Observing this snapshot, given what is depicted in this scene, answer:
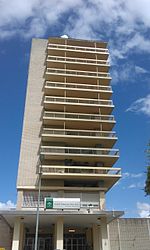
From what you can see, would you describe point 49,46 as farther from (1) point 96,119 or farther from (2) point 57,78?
(1) point 96,119

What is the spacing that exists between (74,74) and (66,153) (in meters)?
13.7

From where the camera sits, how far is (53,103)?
1560 inches

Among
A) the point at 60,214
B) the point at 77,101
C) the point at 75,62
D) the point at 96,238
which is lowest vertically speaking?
the point at 96,238

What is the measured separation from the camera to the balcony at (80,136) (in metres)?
37.2

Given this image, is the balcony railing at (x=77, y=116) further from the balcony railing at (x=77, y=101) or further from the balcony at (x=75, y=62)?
the balcony at (x=75, y=62)

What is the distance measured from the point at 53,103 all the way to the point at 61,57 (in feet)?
32.3

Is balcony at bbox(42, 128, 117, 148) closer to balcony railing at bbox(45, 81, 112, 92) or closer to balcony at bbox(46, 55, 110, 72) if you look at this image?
balcony railing at bbox(45, 81, 112, 92)

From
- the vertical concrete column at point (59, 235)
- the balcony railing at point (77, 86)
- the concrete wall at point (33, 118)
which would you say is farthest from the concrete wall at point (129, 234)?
the balcony railing at point (77, 86)

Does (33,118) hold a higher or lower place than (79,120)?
higher

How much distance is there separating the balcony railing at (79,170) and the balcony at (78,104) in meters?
9.55

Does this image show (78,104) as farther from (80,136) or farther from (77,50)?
(77,50)

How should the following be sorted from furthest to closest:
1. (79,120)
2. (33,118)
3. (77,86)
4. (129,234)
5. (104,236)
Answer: (77,86)
(33,118)
(129,234)
(79,120)
(104,236)

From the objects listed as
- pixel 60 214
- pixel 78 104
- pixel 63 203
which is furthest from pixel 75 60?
pixel 60 214

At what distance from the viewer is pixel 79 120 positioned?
3878 cm
